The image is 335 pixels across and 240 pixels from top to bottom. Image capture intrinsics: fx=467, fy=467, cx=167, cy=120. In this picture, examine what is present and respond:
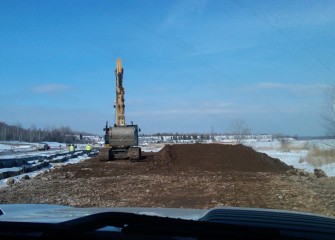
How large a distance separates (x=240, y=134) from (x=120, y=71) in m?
70.2

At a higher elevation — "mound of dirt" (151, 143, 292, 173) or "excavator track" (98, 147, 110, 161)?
"excavator track" (98, 147, 110, 161)

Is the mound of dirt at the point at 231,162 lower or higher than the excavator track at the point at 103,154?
lower

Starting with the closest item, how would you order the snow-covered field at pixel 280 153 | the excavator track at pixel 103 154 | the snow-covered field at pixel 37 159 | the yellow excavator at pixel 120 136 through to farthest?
the snow-covered field at pixel 37 159 < the snow-covered field at pixel 280 153 < the excavator track at pixel 103 154 < the yellow excavator at pixel 120 136

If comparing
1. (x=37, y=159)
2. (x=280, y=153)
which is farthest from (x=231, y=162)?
(x=280, y=153)

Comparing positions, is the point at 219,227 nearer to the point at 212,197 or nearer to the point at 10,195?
the point at 212,197

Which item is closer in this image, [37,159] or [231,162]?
[231,162]

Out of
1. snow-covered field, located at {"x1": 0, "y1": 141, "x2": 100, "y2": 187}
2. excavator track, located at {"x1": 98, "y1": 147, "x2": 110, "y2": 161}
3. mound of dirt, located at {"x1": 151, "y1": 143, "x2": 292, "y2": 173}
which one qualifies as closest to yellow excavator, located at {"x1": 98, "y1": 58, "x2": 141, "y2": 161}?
excavator track, located at {"x1": 98, "y1": 147, "x2": 110, "y2": 161}

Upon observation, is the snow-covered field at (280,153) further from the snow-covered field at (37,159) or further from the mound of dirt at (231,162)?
the mound of dirt at (231,162)

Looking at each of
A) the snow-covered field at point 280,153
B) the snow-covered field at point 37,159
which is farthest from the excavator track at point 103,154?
the snow-covered field at point 280,153

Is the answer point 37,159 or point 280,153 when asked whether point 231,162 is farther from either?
point 280,153

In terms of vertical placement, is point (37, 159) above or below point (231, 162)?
above

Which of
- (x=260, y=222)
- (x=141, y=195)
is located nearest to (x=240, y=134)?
(x=141, y=195)

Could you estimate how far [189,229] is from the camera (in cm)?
242

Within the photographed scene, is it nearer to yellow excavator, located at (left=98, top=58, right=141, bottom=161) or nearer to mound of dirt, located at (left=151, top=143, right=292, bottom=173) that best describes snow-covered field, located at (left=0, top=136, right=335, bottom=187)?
mound of dirt, located at (left=151, top=143, right=292, bottom=173)
